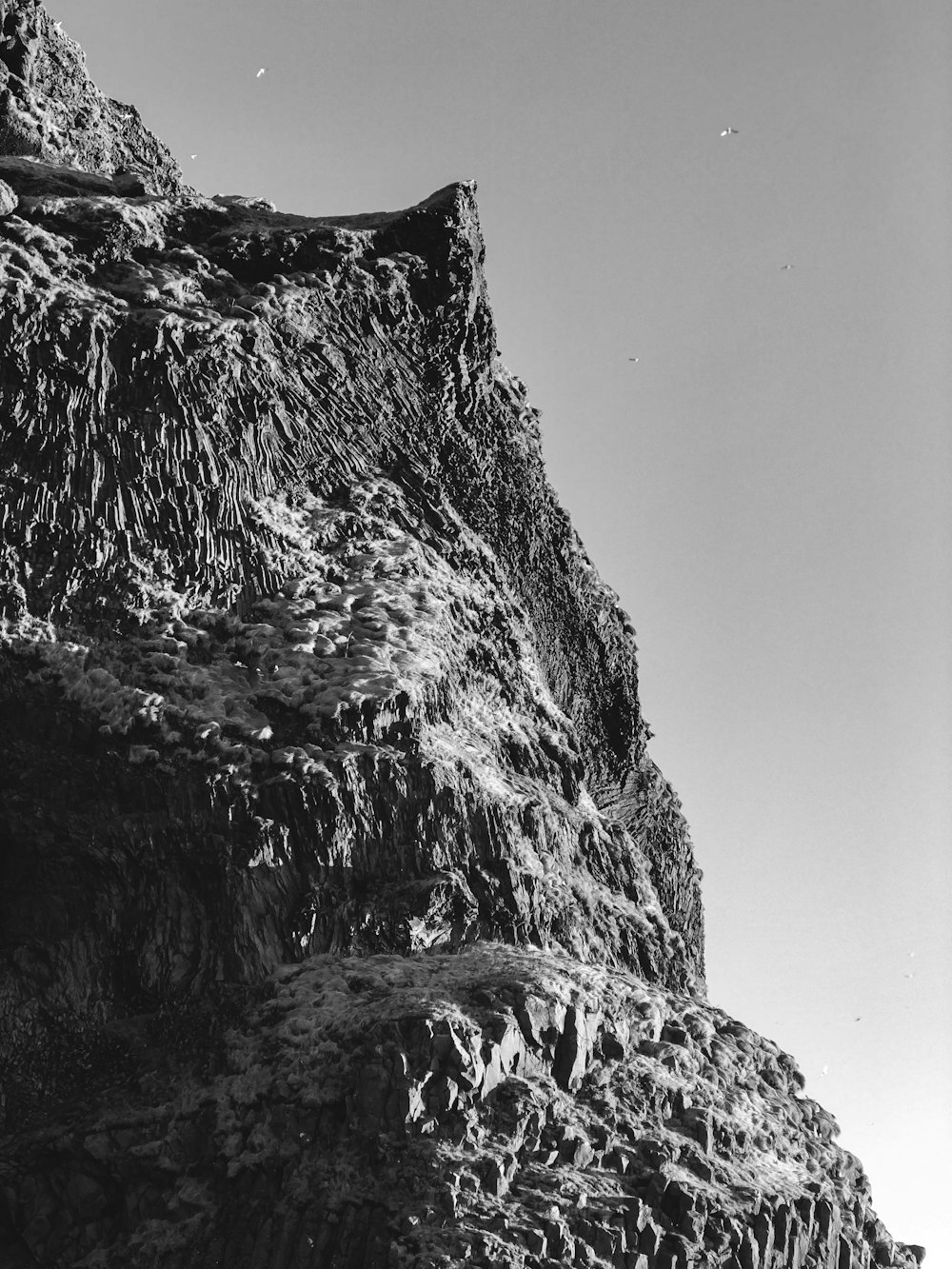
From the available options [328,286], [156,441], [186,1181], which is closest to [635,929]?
[186,1181]

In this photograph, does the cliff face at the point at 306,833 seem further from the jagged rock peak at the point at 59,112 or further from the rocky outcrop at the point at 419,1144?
the jagged rock peak at the point at 59,112

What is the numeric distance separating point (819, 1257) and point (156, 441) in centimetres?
1857

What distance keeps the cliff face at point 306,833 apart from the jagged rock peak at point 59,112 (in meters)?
9.58

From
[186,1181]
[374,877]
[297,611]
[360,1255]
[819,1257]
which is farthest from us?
[297,611]

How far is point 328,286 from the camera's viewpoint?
34219 mm

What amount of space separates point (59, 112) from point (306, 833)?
28.8m

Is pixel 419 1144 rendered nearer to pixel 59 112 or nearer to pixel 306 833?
pixel 306 833

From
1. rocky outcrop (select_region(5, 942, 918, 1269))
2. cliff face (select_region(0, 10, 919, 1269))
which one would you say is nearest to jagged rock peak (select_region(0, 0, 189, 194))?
cliff face (select_region(0, 10, 919, 1269))

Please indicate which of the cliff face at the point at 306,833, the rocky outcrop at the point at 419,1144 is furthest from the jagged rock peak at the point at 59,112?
the rocky outcrop at the point at 419,1144

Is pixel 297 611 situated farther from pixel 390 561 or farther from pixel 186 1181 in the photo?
pixel 186 1181

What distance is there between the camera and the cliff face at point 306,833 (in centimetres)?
2247

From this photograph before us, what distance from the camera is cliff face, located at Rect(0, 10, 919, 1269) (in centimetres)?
2247

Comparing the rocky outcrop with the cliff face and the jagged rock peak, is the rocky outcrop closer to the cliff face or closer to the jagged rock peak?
the cliff face

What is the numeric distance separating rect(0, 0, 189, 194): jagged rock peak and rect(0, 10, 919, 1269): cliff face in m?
9.58
